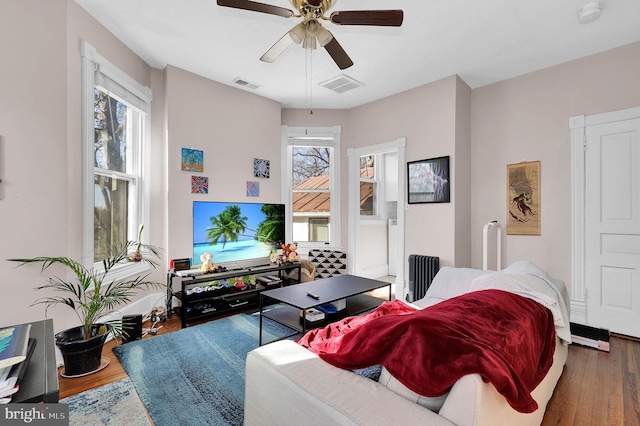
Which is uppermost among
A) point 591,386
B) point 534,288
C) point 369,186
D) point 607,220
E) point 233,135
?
point 233,135

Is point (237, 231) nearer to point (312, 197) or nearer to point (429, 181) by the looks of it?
point (312, 197)

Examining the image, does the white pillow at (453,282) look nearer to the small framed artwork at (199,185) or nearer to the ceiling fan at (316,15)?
the ceiling fan at (316,15)

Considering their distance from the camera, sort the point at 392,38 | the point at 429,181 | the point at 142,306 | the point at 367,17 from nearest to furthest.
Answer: the point at 367,17
the point at 392,38
the point at 142,306
the point at 429,181

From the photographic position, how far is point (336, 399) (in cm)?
98

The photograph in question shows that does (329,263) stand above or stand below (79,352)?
above

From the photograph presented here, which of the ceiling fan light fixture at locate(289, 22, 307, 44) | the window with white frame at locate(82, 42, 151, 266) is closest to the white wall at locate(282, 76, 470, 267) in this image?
the ceiling fan light fixture at locate(289, 22, 307, 44)

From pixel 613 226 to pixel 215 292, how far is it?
162 inches

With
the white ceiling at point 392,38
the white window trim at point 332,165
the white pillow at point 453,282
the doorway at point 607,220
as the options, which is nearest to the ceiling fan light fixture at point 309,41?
the white ceiling at point 392,38

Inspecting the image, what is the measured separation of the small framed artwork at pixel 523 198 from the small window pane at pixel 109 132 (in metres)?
4.34

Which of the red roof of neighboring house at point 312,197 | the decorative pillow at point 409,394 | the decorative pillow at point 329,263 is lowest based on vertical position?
the decorative pillow at point 329,263

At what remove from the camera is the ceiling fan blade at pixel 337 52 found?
2.12m

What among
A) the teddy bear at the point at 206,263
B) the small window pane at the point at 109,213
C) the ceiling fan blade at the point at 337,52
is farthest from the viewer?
the teddy bear at the point at 206,263

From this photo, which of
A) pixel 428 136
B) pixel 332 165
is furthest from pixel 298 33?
pixel 332 165

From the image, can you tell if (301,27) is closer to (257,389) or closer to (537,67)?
(257,389)
